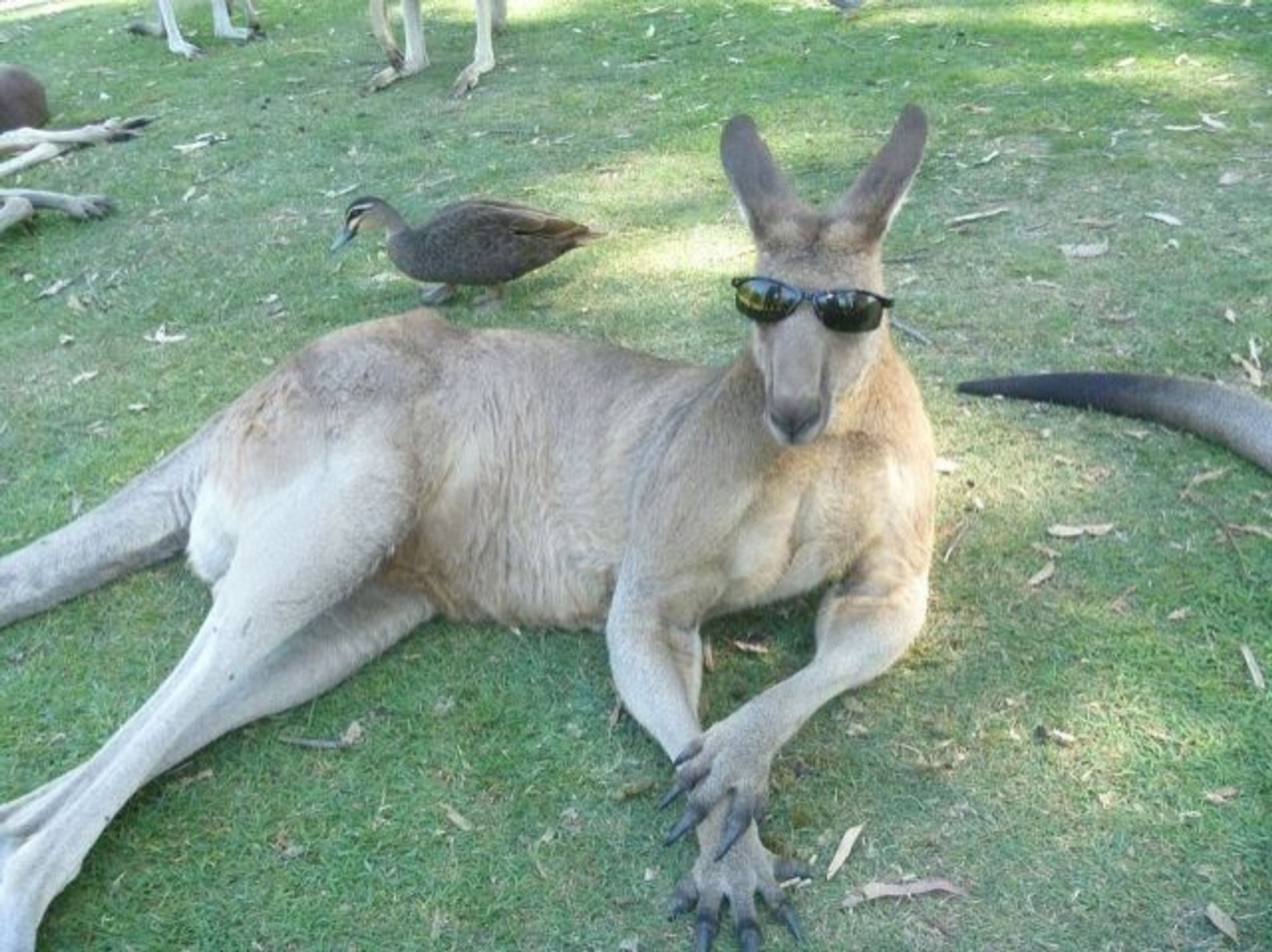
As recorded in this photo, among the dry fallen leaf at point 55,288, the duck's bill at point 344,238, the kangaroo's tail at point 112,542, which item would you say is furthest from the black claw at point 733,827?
the dry fallen leaf at point 55,288

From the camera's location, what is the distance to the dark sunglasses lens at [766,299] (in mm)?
2205

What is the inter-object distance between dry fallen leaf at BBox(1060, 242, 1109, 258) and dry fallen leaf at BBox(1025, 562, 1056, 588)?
5.63ft

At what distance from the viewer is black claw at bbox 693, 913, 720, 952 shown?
1.96 m

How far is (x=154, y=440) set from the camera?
366cm

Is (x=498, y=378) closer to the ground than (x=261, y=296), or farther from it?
farther from it

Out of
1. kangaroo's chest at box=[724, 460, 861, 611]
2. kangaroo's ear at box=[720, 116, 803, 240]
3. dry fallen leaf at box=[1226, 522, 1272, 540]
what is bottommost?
dry fallen leaf at box=[1226, 522, 1272, 540]

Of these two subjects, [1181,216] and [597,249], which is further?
[597,249]

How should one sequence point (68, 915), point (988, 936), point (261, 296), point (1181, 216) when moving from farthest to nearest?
point (261, 296)
point (1181, 216)
point (68, 915)
point (988, 936)

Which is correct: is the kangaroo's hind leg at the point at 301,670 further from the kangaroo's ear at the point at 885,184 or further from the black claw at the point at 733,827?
the kangaroo's ear at the point at 885,184

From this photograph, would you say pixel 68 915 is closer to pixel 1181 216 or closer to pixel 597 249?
pixel 597 249

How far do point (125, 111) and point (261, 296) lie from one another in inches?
138

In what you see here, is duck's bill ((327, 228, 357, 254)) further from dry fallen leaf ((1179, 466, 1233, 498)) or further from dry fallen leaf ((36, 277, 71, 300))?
dry fallen leaf ((1179, 466, 1233, 498))

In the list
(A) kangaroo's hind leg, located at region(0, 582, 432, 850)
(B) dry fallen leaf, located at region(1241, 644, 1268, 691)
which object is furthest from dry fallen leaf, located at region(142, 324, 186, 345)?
(B) dry fallen leaf, located at region(1241, 644, 1268, 691)

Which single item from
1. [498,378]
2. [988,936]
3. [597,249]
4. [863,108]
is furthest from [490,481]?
[863,108]
